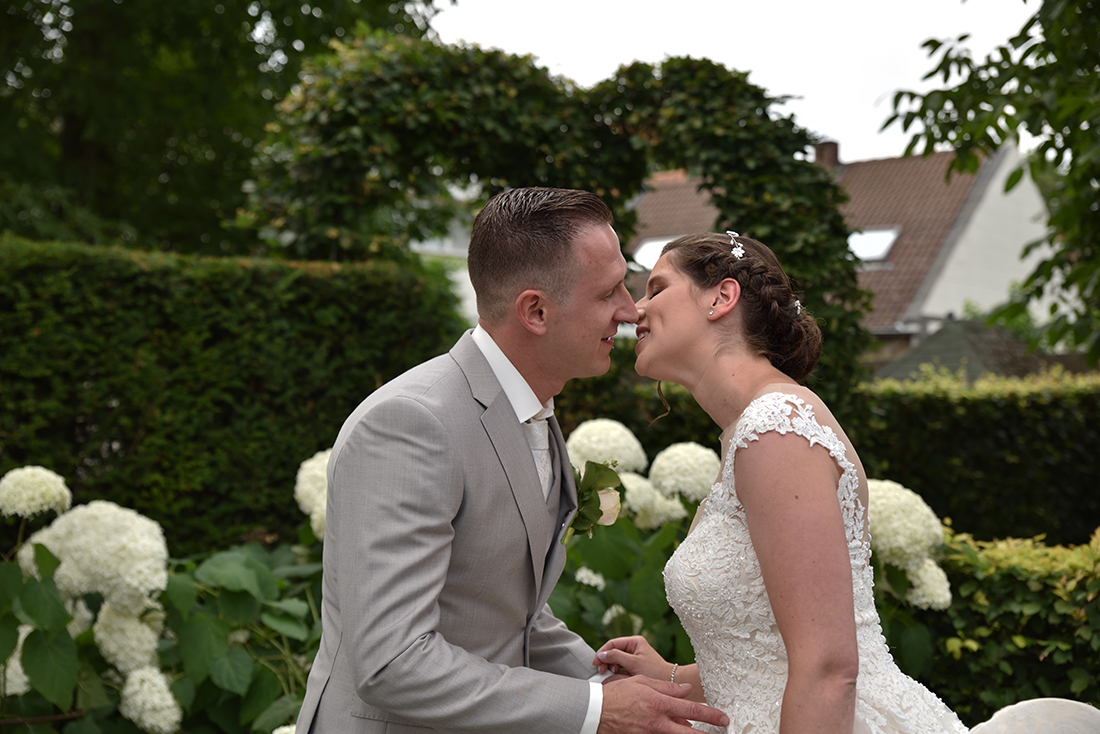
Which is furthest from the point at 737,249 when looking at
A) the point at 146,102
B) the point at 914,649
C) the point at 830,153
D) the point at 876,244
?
the point at 830,153

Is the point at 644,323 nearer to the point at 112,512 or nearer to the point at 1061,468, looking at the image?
the point at 112,512

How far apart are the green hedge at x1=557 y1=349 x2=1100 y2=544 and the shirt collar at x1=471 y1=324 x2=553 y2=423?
4393 millimetres

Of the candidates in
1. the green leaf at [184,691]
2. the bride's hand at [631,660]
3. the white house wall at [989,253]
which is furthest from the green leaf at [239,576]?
the white house wall at [989,253]

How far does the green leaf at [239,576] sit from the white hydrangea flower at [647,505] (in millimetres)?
1574

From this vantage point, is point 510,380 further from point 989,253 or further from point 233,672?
point 989,253

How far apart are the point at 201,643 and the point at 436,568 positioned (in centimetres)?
198

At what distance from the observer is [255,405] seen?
551 cm

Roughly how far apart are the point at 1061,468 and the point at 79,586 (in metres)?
7.39

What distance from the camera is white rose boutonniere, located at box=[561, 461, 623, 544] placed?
231 cm

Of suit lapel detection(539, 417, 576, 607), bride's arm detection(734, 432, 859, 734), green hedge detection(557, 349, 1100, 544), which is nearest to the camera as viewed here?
bride's arm detection(734, 432, 859, 734)

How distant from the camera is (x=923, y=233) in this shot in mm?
24125

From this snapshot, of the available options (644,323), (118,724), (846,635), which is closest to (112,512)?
(118,724)

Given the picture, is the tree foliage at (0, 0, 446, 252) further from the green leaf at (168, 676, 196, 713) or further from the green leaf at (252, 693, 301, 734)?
the green leaf at (252, 693, 301, 734)

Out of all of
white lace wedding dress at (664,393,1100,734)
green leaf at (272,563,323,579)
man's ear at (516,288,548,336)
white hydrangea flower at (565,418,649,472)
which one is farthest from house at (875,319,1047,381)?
man's ear at (516,288,548,336)
